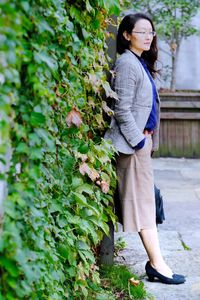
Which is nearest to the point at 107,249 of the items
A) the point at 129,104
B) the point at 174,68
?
the point at 129,104

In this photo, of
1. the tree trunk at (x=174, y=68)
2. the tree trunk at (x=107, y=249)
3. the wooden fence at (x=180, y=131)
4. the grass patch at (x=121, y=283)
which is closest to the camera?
the grass patch at (x=121, y=283)

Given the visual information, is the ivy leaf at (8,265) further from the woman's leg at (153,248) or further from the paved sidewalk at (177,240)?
the woman's leg at (153,248)

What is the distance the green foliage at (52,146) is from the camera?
2166 mm

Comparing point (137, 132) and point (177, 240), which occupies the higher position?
point (137, 132)

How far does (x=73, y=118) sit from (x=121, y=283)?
1.44m

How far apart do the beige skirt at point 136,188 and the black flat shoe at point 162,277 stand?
0.90ft

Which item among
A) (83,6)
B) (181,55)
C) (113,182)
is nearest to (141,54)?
(113,182)

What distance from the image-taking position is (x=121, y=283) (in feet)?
14.0

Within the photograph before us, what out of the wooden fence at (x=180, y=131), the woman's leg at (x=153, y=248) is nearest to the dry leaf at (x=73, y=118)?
the woman's leg at (x=153, y=248)

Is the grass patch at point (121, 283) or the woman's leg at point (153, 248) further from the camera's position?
the woman's leg at point (153, 248)

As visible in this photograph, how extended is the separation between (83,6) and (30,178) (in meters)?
1.27

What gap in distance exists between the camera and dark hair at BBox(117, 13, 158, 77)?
4.36 meters

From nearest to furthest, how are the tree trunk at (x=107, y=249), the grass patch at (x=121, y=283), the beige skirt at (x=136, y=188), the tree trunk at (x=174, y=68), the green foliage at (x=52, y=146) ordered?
the green foliage at (x=52, y=146) → the grass patch at (x=121, y=283) → the beige skirt at (x=136, y=188) → the tree trunk at (x=107, y=249) → the tree trunk at (x=174, y=68)

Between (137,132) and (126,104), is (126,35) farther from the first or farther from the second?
(137,132)
